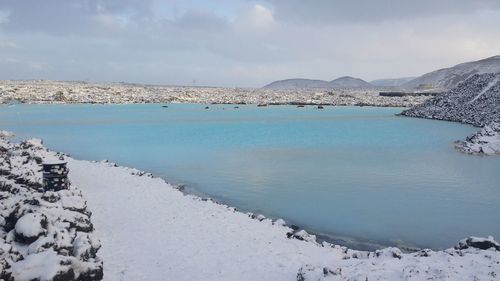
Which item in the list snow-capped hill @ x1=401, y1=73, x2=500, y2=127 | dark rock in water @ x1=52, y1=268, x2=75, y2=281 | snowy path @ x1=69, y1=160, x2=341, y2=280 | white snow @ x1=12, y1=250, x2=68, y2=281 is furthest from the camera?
snow-capped hill @ x1=401, y1=73, x2=500, y2=127

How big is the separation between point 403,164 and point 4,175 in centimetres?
1924

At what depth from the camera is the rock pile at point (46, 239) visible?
24.4 feet

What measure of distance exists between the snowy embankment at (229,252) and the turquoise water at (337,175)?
1904 millimetres

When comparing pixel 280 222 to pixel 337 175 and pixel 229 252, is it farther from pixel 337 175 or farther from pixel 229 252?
pixel 337 175

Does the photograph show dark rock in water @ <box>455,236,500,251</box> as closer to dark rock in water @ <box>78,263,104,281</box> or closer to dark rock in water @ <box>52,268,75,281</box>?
dark rock in water @ <box>78,263,104,281</box>

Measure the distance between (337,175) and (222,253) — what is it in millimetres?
12436

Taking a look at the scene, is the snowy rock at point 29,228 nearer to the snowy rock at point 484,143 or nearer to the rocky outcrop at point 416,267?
the rocky outcrop at point 416,267

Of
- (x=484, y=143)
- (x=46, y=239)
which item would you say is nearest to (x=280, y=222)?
(x=46, y=239)

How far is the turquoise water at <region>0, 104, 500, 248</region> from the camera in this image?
14234 mm

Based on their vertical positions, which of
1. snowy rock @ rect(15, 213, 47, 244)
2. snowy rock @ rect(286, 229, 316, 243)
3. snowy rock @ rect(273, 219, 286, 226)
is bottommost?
snowy rock @ rect(273, 219, 286, 226)

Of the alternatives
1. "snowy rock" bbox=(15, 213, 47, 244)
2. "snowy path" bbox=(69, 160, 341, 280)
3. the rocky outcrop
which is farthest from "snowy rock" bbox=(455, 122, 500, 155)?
"snowy rock" bbox=(15, 213, 47, 244)

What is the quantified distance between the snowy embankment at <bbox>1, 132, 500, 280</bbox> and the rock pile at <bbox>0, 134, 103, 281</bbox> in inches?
17.1

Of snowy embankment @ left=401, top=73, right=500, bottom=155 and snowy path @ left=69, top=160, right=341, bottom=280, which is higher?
snowy embankment @ left=401, top=73, right=500, bottom=155

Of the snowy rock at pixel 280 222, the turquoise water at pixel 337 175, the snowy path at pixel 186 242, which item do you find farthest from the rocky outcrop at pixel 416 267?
the snowy rock at pixel 280 222
